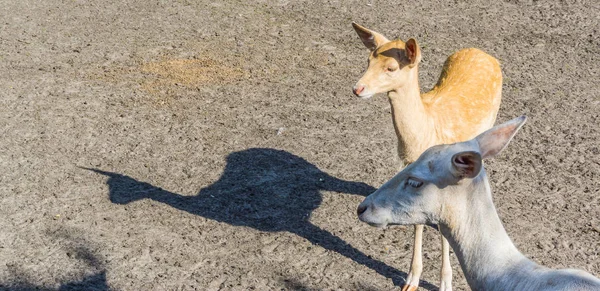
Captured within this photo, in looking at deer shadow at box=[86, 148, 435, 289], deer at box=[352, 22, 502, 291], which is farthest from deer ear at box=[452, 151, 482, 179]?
deer shadow at box=[86, 148, 435, 289]

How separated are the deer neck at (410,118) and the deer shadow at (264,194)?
3.32 feet

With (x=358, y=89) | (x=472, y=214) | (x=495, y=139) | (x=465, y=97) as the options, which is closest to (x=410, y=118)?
(x=358, y=89)

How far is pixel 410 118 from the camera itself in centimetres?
543

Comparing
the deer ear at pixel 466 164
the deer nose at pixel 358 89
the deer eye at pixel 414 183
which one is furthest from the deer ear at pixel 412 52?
the deer ear at pixel 466 164

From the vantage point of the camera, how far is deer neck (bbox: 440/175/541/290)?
372cm

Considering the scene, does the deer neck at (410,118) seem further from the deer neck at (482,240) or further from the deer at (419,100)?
the deer neck at (482,240)

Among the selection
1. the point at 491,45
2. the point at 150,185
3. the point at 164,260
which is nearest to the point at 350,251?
the point at 164,260

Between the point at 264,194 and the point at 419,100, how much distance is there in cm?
183

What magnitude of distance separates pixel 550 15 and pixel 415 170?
7.11 metres

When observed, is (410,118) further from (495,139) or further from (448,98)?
(495,139)

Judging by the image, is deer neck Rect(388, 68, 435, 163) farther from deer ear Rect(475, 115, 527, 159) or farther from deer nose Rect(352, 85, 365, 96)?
deer ear Rect(475, 115, 527, 159)

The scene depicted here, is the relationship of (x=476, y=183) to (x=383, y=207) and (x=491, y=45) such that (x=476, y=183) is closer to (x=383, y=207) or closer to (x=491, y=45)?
(x=383, y=207)

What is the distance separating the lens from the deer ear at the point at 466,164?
349 centimetres

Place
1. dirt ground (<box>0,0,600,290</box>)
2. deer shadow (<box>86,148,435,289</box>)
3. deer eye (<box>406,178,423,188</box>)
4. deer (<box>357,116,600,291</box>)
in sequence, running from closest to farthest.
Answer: deer (<box>357,116,600,291</box>)
deer eye (<box>406,178,423,188</box>)
dirt ground (<box>0,0,600,290</box>)
deer shadow (<box>86,148,435,289</box>)
